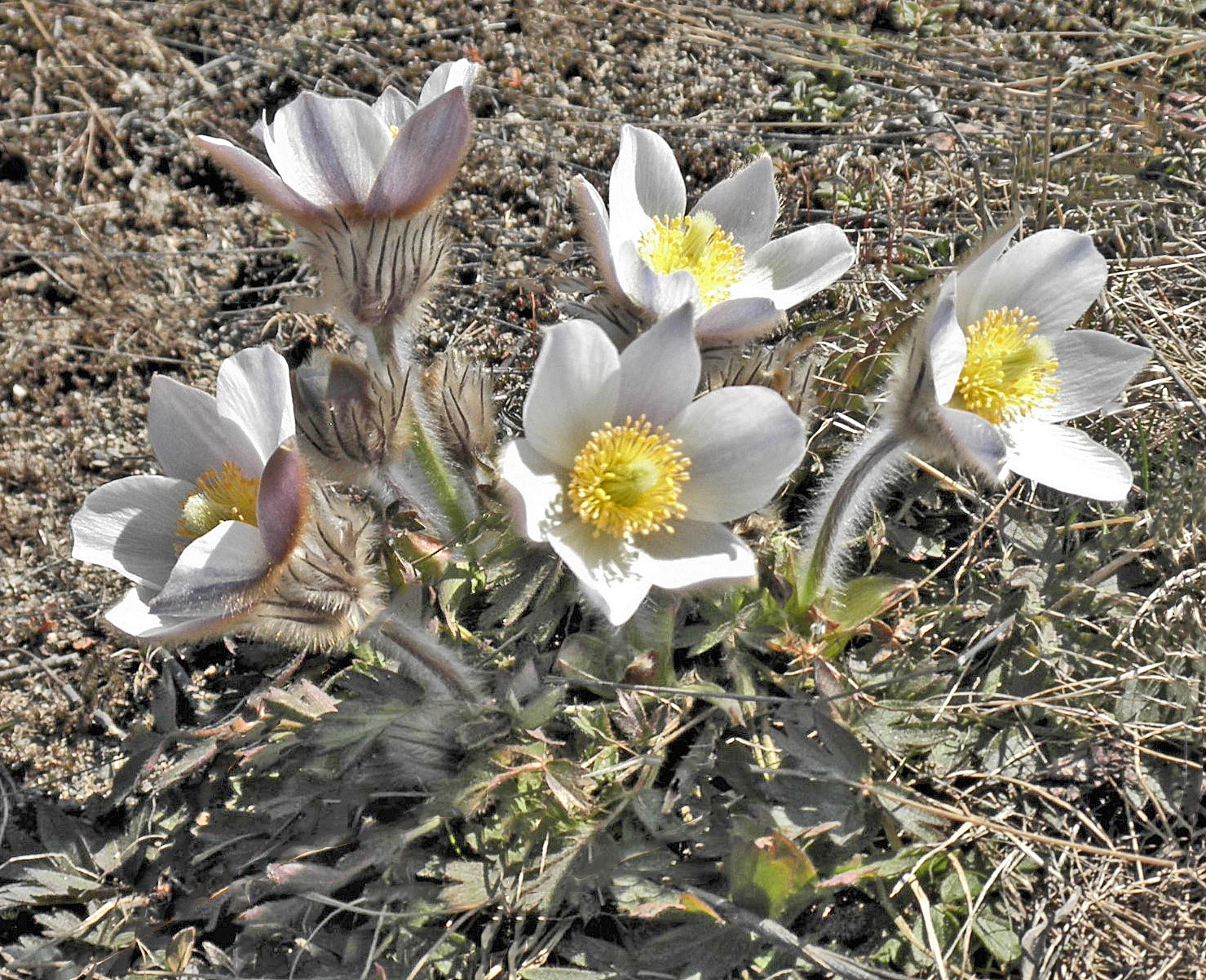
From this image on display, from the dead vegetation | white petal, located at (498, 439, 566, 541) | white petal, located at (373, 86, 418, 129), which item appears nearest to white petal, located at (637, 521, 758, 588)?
white petal, located at (498, 439, 566, 541)

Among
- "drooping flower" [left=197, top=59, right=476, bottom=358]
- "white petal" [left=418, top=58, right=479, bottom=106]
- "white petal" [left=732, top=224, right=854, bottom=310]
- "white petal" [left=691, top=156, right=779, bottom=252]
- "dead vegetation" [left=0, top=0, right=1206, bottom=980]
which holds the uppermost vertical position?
"white petal" [left=418, top=58, right=479, bottom=106]

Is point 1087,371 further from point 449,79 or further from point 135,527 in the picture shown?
point 135,527

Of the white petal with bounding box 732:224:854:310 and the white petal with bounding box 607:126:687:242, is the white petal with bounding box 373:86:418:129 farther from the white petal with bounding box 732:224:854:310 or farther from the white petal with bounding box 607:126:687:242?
the white petal with bounding box 732:224:854:310

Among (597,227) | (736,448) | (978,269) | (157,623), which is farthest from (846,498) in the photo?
(157,623)

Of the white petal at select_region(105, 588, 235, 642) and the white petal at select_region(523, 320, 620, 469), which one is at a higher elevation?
the white petal at select_region(523, 320, 620, 469)

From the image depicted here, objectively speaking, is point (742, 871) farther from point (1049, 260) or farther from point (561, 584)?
point (1049, 260)

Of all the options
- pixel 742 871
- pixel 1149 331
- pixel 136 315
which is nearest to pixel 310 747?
pixel 742 871

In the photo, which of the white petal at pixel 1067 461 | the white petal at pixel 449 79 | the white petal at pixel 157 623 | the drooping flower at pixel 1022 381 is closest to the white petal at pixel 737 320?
the drooping flower at pixel 1022 381
